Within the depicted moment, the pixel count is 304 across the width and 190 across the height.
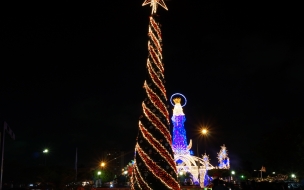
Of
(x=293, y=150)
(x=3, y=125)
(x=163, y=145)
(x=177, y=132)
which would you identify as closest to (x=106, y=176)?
(x=177, y=132)

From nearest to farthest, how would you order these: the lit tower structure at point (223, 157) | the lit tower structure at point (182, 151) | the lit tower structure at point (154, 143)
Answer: the lit tower structure at point (154, 143), the lit tower structure at point (182, 151), the lit tower structure at point (223, 157)

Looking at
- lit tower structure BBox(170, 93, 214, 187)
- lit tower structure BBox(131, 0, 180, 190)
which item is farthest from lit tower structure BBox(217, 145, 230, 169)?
lit tower structure BBox(131, 0, 180, 190)

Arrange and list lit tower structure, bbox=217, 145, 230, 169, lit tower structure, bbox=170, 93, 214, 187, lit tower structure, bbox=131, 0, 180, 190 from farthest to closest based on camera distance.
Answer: lit tower structure, bbox=217, 145, 230, 169 → lit tower structure, bbox=170, 93, 214, 187 → lit tower structure, bbox=131, 0, 180, 190

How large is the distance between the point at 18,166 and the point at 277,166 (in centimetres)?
4864

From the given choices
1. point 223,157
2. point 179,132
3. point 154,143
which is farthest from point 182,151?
point 154,143

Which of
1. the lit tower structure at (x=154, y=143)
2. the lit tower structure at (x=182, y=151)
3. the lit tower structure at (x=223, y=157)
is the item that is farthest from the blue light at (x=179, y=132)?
the lit tower structure at (x=154, y=143)

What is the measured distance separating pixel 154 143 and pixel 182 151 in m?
36.0

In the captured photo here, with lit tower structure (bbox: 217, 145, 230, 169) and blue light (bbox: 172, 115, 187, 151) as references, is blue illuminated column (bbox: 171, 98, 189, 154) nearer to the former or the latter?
blue light (bbox: 172, 115, 187, 151)

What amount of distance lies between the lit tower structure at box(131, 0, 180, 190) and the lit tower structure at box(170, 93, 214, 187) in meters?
34.1

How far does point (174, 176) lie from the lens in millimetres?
23828

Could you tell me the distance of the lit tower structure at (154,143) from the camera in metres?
23.6

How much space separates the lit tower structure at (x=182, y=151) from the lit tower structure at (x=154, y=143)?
112ft

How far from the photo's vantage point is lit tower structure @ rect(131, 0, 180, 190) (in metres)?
23.6

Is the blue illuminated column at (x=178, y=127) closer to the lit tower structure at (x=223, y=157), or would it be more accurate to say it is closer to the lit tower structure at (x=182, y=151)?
the lit tower structure at (x=182, y=151)
